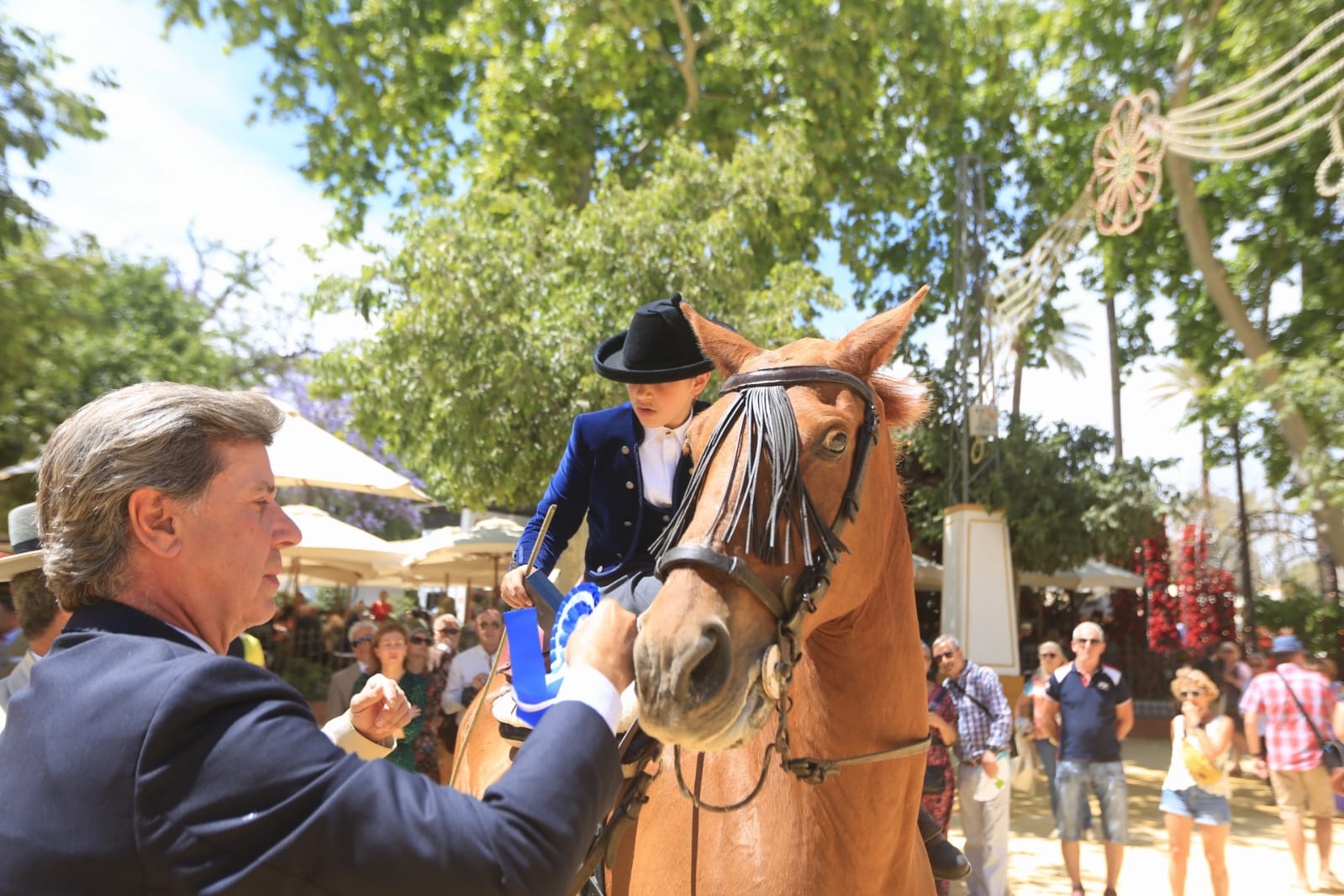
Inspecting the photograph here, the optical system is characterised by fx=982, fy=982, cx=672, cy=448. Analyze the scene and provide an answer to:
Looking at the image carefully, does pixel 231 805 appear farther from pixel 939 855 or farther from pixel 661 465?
pixel 939 855

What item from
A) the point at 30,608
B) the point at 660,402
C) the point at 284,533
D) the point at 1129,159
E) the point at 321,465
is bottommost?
the point at 30,608

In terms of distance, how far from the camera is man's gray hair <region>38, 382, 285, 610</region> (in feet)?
4.64

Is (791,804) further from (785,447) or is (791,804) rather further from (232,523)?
(232,523)

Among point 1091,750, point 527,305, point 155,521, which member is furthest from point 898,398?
point 527,305

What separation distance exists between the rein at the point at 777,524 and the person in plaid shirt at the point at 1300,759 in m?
8.62

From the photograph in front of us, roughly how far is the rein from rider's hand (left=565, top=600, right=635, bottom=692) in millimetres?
493

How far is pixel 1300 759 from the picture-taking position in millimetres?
9062

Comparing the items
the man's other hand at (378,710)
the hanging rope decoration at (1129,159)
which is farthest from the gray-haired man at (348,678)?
the hanging rope decoration at (1129,159)

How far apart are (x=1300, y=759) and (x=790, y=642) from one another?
30.2 feet

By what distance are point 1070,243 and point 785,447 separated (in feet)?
43.9

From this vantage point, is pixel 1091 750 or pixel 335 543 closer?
pixel 1091 750

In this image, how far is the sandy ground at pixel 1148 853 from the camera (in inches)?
358

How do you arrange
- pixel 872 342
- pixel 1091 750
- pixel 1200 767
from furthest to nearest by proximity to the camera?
pixel 1091 750 < pixel 1200 767 < pixel 872 342

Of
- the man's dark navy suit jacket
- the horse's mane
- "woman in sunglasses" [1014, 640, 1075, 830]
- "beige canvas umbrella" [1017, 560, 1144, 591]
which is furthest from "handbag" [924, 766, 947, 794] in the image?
"beige canvas umbrella" [1017, 560, 1144, 591]
